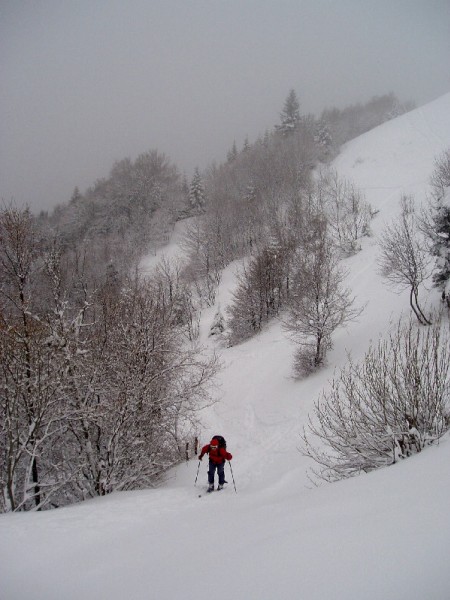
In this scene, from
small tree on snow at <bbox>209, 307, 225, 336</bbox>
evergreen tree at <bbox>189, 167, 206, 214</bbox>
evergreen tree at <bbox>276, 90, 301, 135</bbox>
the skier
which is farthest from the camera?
evergreen tree at <bbox>276, 90, 301, 135</bbox>

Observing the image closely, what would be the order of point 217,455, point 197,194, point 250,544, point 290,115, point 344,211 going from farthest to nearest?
point 290,115
point 197,194
point 344,211
point 217,455
point 250,544


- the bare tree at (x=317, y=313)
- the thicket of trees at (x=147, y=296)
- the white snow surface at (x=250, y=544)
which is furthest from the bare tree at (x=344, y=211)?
the white snow surface at (x=250, y=544)

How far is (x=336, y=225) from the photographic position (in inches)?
1566

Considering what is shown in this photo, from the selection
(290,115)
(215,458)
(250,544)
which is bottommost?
(215,458)

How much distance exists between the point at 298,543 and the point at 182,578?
4.08 ft

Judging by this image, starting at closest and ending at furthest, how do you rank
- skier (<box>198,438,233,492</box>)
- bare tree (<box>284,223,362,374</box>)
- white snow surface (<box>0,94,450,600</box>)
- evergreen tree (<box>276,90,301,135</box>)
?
white snow surface (<box>0,94,450,600</box>) → skier (<box>198,438,233,492</box>) → bare tree (<box>284,223,362,374</box>) → evergreen tree (<box>276,90,301,135</box>)

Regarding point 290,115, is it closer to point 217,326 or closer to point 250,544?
point 217,326

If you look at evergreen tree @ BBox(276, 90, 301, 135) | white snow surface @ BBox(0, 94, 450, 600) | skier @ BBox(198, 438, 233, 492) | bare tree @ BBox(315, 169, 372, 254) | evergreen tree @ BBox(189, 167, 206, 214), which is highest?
evergreen tree @ BBox(276, 90, 301, 135)

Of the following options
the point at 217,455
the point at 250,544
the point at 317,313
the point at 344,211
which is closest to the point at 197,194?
the point at 344,211

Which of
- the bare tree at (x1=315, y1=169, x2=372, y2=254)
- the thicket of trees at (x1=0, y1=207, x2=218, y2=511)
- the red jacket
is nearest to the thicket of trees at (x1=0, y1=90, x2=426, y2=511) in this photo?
the thicket of trees at (x1=0, y1=207, x2=218, y2=511)

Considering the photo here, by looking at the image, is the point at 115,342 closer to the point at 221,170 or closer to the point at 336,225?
the point at 336,225

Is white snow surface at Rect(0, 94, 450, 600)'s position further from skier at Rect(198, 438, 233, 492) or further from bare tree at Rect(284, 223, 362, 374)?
bare tree at Rect(284, 223, 362, 374)

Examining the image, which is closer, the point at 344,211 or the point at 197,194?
the point at 344,211

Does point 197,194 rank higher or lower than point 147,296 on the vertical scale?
higher
